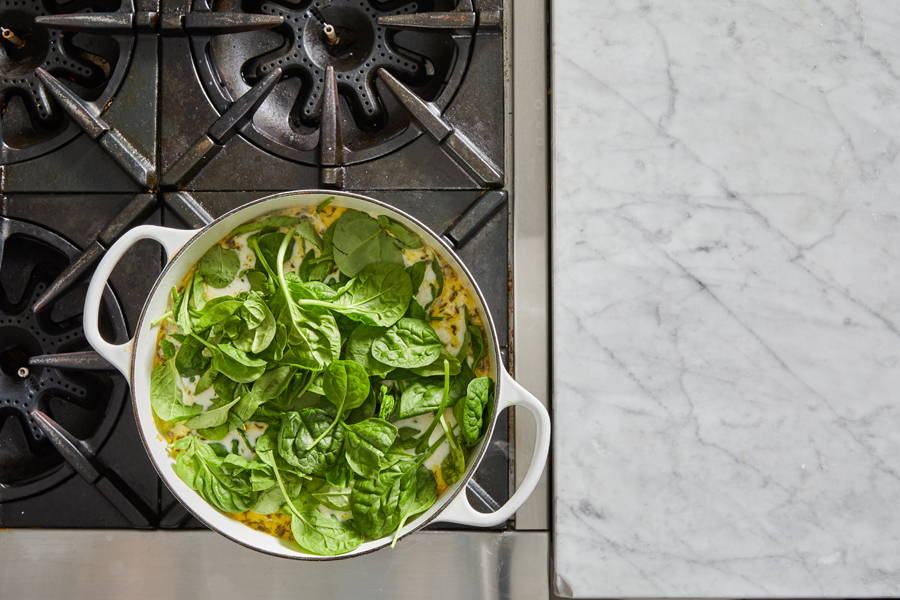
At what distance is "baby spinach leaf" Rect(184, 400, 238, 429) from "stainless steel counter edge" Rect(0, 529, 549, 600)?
112mm

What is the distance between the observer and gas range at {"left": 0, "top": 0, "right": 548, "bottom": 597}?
2.26 ft

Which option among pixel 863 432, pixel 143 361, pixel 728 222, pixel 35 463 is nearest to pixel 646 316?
pixel 728 222

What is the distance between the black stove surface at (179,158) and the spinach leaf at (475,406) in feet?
0.24

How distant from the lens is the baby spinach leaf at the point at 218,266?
0.66m

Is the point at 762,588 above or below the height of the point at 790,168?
below

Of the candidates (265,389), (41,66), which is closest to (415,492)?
(265,389)

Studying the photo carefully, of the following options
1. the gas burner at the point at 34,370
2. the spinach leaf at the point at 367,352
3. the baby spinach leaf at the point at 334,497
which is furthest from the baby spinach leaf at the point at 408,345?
the gas burner at the point at 34,370

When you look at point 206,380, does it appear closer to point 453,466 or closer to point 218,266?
point 218,266

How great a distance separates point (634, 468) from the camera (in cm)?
69

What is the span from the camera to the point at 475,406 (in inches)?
24.3

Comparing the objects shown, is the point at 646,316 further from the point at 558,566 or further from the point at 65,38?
the point at 65,38

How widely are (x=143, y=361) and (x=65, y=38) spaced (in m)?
0.33

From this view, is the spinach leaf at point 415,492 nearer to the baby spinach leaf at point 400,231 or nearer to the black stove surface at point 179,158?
the black stove surface at point 179,158

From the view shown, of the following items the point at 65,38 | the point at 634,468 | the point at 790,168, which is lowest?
the point at 634,468
